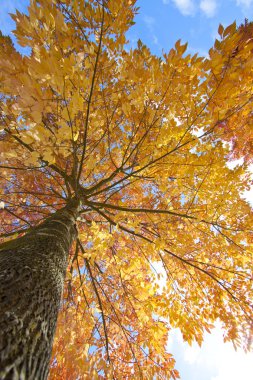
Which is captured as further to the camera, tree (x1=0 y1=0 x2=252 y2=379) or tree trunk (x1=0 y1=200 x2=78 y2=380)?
tree (x1=0 y1=0 x2=252 y2=379)

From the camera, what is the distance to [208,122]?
7.09ft

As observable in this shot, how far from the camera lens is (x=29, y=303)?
0.93m

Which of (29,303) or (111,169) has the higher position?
(111,169)

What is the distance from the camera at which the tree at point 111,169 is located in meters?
1.32

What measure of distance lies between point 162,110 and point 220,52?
0.80 meters

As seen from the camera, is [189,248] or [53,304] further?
Answer: [189,248]

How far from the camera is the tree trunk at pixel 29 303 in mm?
682

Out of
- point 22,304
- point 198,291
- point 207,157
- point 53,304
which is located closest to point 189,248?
point 198,291

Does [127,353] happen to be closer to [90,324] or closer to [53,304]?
[90,324]

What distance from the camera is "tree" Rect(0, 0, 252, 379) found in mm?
1323

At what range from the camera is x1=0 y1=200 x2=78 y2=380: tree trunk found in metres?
0.68

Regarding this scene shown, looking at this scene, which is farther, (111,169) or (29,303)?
(111,169)

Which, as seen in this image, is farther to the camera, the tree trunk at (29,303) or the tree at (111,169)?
the tree at (111,169)

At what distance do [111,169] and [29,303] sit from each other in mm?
3205
